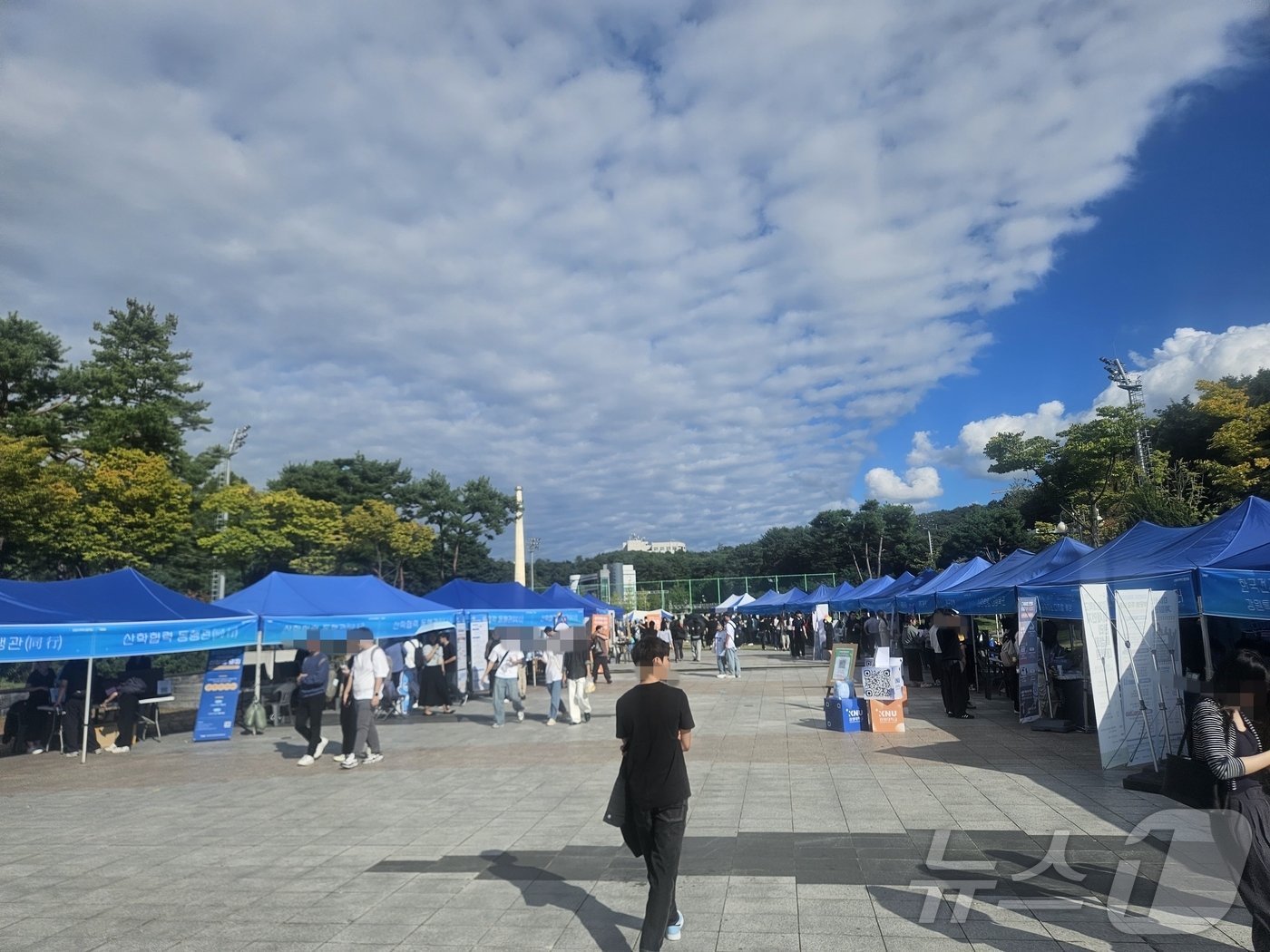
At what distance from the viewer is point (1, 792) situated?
31.7 feet

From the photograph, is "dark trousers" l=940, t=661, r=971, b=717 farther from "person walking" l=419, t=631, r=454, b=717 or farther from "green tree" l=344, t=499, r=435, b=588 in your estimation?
"green tree" l=344, t=499, r=435, b=588

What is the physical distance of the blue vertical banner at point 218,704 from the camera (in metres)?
13.7

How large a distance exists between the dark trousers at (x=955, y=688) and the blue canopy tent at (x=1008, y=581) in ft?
5.37

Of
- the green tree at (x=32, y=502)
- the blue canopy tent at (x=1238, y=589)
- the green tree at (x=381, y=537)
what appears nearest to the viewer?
the blue canopy tent at (x=1238, y=589)

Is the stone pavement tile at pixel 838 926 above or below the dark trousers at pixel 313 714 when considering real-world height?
below

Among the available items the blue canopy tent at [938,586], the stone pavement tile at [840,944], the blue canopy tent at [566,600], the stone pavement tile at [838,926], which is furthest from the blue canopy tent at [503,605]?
the stone pavement tile at [840,944]

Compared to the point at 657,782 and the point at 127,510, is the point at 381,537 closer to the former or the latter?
the point at 127,510

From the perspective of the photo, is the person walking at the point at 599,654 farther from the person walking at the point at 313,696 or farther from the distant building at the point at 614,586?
the distant building at the point at 614,586

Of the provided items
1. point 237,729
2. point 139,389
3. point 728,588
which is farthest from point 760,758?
point 728,588

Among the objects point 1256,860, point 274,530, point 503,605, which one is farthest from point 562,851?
point 274,530

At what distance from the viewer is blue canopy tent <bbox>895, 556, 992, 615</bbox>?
19.8 metres

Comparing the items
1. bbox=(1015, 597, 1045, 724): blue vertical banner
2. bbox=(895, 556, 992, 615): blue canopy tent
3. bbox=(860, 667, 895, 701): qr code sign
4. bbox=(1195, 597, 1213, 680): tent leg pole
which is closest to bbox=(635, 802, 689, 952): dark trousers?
bbox=(1195, 597, 1213, 680): tent leg pole

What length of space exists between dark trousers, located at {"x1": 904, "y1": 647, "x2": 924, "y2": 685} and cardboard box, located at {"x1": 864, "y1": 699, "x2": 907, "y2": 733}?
8.69m

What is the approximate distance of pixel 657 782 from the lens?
4.25 metres
